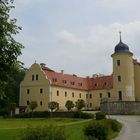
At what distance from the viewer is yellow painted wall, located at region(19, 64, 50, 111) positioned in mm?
74250

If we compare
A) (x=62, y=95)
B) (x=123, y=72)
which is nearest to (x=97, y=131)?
(x=123, y=72)

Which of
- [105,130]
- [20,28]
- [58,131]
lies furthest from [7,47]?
[105,130]

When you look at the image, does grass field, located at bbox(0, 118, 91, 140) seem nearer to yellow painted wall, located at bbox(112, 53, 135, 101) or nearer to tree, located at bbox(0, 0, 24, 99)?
tree, located at bbox(0, 0, 24, 99)

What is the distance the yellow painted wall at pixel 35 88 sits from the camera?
74.2m

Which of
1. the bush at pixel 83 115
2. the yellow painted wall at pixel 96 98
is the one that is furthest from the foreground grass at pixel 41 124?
the yellow painted wall at pixel 96 98

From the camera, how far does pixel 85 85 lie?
8388 cm

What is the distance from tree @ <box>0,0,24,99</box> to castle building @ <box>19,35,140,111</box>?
2006 inches

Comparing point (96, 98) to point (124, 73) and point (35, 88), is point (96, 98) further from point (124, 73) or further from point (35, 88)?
point (124, 73)

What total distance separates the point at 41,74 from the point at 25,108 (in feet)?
25.5

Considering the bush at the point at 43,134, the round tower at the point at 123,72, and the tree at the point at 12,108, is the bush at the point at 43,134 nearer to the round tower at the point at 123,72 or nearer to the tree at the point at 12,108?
the round tower at the point at 123,72

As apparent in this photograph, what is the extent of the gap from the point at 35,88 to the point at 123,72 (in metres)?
20.9

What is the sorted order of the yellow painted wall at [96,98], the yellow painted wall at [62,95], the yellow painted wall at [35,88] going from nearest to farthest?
1. the yellow painted wall at [35,88]
2. the yellow painted wall at [62,95]
3. the yellow painted wall at [96,98]

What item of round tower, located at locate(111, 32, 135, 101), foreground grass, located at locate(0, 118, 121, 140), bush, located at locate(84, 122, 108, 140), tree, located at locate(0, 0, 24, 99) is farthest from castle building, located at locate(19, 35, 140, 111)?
tree, located at locate(0, 0, 24, 99)

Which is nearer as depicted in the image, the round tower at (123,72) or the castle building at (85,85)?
the round tower at (123,72)
